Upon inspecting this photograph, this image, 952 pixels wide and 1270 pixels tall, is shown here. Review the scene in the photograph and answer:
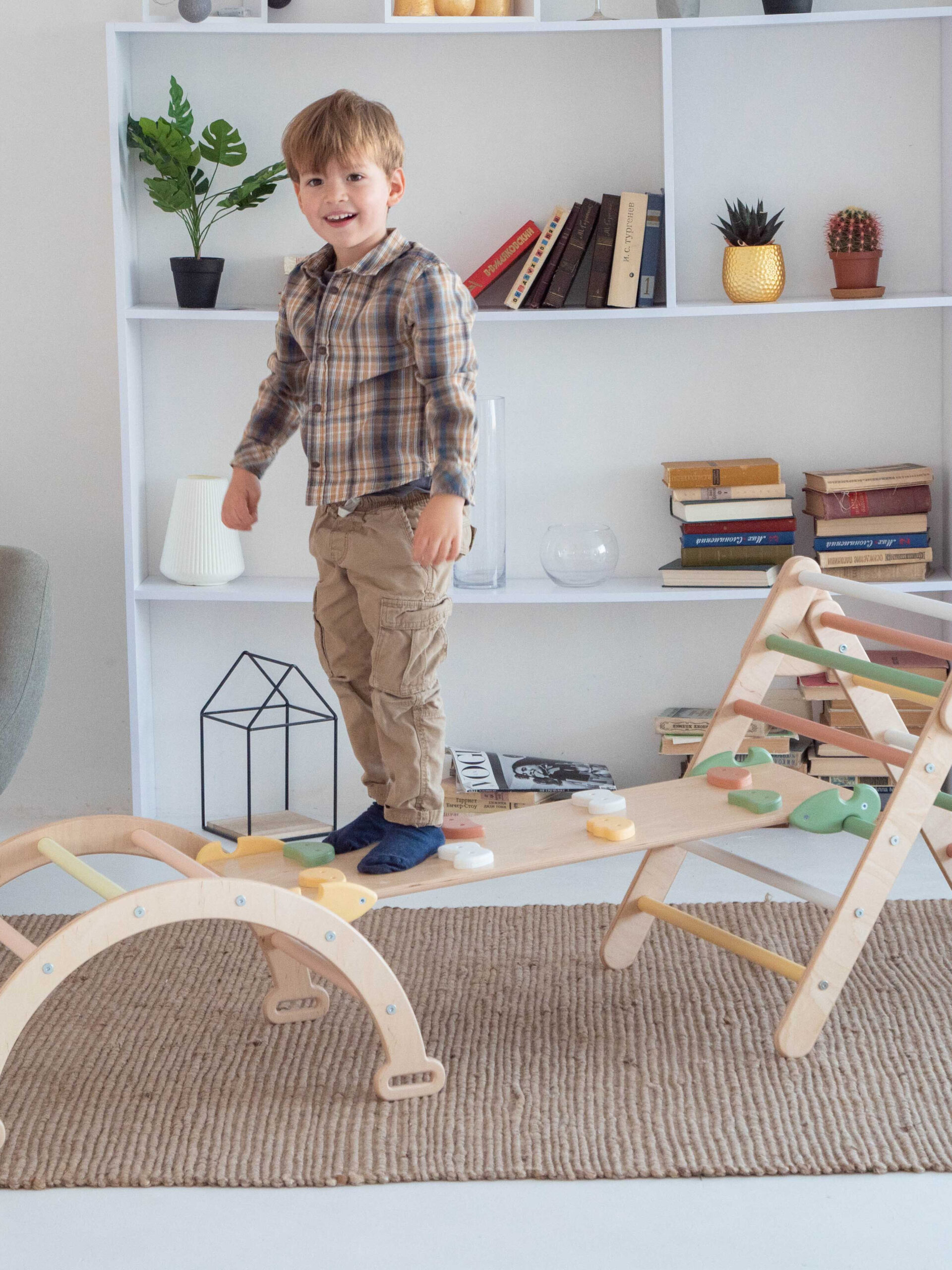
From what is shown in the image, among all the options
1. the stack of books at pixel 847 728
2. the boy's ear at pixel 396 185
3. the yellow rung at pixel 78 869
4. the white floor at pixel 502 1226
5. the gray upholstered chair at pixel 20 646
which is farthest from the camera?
the stack of books at pixel 847 728

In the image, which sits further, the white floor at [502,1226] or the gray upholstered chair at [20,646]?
the gray upholstered chair at [20,646]

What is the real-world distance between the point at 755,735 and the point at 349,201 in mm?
1476

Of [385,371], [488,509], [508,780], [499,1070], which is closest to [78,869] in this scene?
[499,1070]

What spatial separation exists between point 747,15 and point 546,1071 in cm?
203

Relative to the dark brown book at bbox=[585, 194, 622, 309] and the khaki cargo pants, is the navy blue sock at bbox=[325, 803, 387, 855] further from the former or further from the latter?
the dark brown book at bbox=[585, 194, 622, 309]

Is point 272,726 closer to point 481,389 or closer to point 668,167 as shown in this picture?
point 481,389

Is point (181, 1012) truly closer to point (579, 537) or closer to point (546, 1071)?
point (546, 1071)

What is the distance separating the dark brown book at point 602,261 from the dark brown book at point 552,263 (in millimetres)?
55

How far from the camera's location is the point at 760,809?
1.79 m

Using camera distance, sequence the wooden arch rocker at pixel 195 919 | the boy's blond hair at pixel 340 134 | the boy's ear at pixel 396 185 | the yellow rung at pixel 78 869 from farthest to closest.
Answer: the boy's ear at pixel 396 185
the boy's blond hair at pixel 340 134
the yellow rung at pixel 78 869
the wooden arch rocker at pixel 195 919

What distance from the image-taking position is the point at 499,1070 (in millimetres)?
1678

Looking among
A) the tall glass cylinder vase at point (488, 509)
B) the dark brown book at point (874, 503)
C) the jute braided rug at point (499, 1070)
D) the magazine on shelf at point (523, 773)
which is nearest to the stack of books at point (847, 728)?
the dark brown book at point (874, 503)

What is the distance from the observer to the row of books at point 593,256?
2.57m

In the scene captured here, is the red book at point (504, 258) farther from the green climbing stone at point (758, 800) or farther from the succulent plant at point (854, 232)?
the green climbing stone at point (758, 800)
